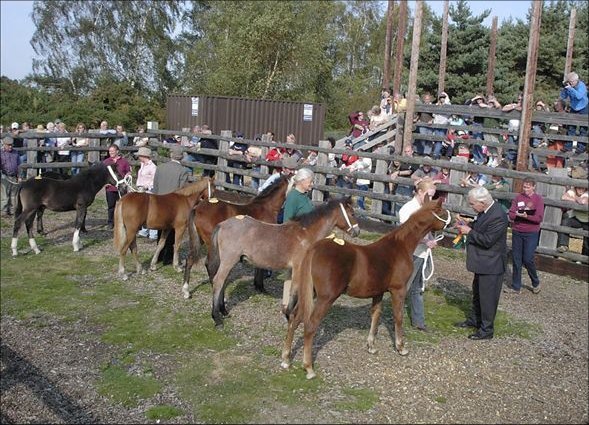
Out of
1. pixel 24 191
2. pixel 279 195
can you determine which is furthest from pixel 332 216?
pixel 24 191

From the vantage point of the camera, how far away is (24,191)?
34.9 feet

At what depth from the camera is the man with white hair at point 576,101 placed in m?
12.2

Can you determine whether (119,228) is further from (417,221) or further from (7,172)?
(7,172)

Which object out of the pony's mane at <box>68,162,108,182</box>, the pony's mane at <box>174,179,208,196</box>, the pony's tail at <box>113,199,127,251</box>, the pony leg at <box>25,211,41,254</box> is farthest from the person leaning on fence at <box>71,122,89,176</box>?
the pony's tail at <box>113,199,127,251</box>

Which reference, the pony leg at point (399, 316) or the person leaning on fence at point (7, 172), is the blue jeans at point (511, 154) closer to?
the pony leg at point (399, 316)

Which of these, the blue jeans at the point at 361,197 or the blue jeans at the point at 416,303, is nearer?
the blue jeans at the point at 416,303

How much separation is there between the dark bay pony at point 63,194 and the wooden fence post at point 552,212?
7488mm

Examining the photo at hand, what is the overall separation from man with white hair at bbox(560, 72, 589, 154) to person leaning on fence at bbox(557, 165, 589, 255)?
1577 millimetres

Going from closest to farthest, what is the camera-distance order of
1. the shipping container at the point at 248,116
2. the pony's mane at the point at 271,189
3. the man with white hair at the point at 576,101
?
the pony's mane at the point at 271,189, the man with white hair at the point at 576,101, the shipping container at the point at 248,116

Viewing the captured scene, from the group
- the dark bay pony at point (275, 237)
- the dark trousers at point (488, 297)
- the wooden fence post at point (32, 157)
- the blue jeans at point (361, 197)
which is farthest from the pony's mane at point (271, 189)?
the wooden fence post at point (32, 157)

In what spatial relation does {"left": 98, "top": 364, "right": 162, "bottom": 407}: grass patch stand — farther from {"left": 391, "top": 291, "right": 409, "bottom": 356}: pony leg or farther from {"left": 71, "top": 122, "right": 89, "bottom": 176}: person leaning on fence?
{"left": 71, "top": 122, "right": 89, "bottom": 176}: person leaning on fence

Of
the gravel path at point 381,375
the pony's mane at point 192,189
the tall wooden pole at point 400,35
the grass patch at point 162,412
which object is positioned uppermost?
the tall wooden pole at point 400,35

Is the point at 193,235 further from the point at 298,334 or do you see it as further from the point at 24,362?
the point at 24,362

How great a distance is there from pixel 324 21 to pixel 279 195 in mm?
32330
